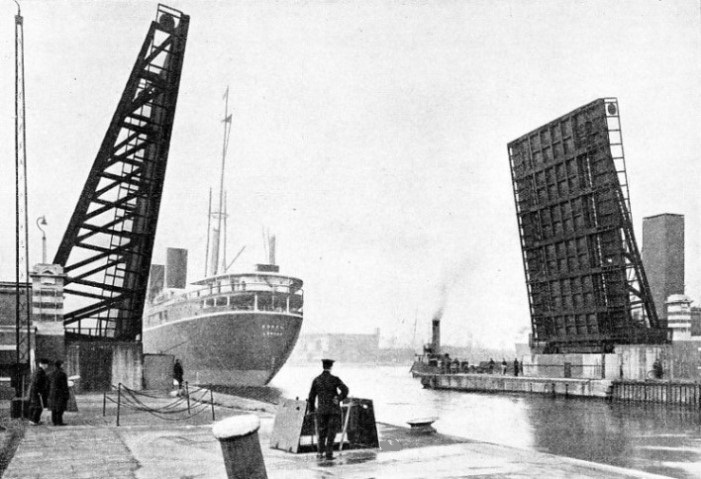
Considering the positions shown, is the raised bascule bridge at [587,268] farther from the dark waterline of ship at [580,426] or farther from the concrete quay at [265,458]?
the concrete quay at [265,458]

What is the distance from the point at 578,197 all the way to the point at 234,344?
24.5 metres

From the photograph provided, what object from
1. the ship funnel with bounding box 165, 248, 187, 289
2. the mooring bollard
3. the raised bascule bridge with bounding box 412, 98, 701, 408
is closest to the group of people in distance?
the mooring bollard

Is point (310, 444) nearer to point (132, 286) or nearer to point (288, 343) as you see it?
point (132, 286)

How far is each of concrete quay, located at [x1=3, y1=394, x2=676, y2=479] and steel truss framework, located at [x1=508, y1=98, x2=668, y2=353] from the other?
20958mm

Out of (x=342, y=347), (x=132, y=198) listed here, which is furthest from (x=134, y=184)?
(x=342, y=347)

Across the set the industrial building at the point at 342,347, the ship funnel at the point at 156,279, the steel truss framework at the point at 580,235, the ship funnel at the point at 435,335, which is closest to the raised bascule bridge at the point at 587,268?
the steel truss framework at the point at 580,235

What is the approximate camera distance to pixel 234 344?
152 feet

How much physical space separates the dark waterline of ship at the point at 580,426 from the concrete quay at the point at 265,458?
453 centimetres

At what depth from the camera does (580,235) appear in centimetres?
3159

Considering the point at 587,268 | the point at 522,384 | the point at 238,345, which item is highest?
the point at 587,268

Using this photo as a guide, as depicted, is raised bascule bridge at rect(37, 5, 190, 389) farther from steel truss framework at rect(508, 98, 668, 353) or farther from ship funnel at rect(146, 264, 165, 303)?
ship funnel at rect(146, 264, 165, 303)

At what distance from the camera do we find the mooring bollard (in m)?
5.44

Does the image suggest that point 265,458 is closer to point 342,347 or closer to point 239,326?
point 239,326

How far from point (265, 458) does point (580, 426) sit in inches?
697
